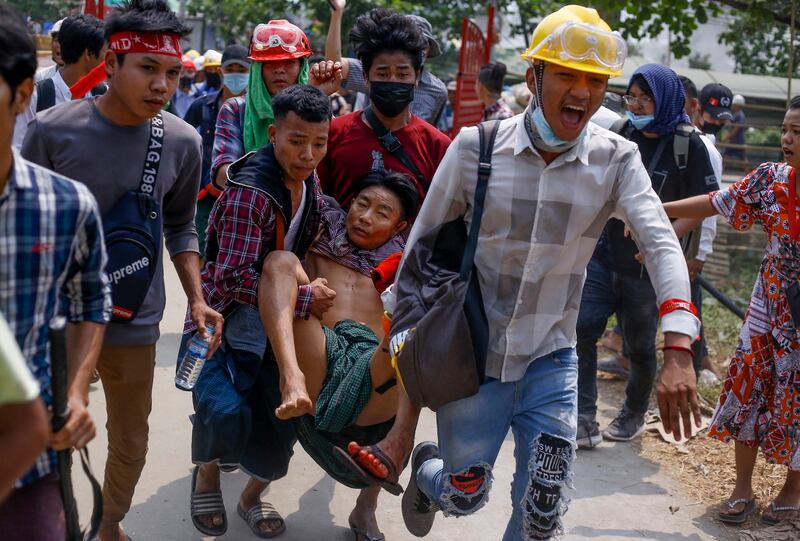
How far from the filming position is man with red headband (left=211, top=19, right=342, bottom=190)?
5.06m

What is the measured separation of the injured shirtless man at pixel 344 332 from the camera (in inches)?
159

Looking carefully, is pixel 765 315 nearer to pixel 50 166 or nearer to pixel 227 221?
pixel 227 221

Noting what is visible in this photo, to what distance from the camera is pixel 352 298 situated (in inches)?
172

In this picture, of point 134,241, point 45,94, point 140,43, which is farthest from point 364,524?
point 45,94

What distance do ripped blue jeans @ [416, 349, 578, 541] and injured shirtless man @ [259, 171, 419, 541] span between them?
0.29 m

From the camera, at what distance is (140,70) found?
3725mm

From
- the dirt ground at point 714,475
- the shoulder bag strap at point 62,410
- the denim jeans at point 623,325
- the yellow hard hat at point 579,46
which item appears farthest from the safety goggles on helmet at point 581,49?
the denim jeans at point 623,325

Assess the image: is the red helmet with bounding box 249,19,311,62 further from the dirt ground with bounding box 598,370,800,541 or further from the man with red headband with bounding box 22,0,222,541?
the dirt ground with bounding box 598,370,800,541

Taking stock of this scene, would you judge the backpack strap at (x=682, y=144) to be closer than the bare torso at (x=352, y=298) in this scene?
No

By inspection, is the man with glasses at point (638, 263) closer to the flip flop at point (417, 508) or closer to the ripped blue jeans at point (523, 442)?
the flip flop at point (417, 508)

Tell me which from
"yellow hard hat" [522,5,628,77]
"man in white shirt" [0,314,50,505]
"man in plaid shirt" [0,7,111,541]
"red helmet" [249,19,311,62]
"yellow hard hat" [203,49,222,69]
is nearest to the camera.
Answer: "man in white shirt" [0,314,50,505]

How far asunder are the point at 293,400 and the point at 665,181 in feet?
9.95

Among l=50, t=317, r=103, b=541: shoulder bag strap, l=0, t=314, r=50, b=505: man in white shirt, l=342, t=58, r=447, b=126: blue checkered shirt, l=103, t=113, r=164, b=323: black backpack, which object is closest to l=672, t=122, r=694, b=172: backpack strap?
l=342, t=58, r=447, b=126: blue checkered shirt

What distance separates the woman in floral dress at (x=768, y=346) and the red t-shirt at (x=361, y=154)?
3.63 feet
